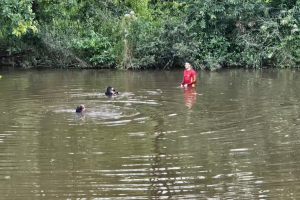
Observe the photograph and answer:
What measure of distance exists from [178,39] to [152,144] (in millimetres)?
17675

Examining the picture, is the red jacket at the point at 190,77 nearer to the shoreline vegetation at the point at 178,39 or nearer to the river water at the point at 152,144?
the river water at the point at 152,144

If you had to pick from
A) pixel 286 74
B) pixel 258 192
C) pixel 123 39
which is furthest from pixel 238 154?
pixel 123 39

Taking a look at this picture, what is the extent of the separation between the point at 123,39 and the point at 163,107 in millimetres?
13335

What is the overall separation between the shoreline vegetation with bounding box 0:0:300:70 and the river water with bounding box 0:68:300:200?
835cm

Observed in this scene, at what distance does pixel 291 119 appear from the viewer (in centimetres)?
1139

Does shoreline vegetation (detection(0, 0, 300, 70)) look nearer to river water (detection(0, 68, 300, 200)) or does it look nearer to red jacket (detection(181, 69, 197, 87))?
red jacket (detection(181, 69, 197, 87))

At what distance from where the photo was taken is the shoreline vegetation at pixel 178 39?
2544 cm

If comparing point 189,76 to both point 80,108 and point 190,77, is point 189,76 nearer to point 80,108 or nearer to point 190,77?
point 190,77

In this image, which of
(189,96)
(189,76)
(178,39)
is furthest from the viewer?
A: (178,39)

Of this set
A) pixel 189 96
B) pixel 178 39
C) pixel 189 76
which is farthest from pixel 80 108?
pixel 178 39

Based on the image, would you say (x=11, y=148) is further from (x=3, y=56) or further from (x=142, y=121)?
(x=3, y=56)

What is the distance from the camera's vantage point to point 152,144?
30.2 feet

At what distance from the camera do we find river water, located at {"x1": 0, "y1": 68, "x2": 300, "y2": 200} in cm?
674

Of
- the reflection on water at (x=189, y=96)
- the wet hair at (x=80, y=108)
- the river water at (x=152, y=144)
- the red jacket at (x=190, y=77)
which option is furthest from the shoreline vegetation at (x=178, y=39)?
the wet hair at (x=80, y=108)
